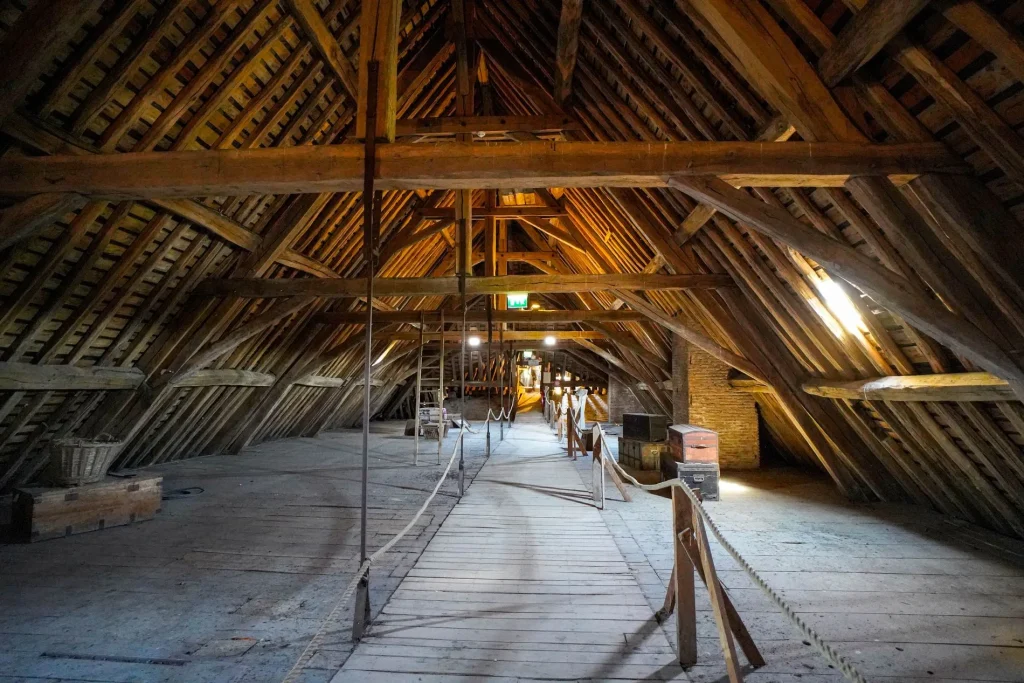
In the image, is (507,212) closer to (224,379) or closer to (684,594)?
(224,379)

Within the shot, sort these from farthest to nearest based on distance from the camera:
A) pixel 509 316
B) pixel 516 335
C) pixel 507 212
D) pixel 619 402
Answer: pixel 619 402
pixel 516 335
pixel 509 316
pixel 507 212

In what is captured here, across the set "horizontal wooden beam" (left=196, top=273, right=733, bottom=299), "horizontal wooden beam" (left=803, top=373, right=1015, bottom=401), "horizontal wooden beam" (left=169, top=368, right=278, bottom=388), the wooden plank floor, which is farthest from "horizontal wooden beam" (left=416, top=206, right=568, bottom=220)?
"horizontal wooden beam" (left=803, top=373, right=1015, bottom=401)

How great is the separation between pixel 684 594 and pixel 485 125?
19.4ft

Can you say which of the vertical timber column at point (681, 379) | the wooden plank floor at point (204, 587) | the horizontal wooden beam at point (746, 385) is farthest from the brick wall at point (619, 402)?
the wooden plank floor at point (204, 587)

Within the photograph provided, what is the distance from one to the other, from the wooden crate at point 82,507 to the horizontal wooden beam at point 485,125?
517 cm

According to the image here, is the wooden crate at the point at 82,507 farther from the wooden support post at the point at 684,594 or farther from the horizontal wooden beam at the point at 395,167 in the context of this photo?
the wooden support post at the point at 684,594

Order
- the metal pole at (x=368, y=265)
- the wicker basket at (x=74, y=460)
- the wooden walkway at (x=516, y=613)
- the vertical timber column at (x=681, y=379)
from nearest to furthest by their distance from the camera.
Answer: the wooden walkway at (x=516, y=613) < the metal pole at (x=368, y=265) < the wicker basket at (x=74, y=460) < the vertical timber column at (x=681, y=379)

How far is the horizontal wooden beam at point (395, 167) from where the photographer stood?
306 cm

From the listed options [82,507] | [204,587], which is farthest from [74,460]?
[204,587]

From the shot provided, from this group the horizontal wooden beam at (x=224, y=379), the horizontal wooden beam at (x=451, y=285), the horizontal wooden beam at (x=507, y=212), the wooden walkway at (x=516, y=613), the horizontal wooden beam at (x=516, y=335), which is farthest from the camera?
the horizontal wooden beam at (x=516, y=335)

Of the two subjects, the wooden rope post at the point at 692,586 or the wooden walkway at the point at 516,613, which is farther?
the wooden walkway at the point at 516,613

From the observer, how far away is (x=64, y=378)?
5.07 meters

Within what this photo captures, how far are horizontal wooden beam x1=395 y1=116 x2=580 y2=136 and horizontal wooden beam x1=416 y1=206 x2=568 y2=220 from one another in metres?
2.29

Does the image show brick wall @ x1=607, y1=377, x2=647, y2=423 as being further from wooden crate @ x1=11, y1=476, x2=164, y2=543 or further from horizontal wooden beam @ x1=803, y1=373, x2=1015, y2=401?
wooden crate @ x1=11, y1=476, x2=164, y2=543
